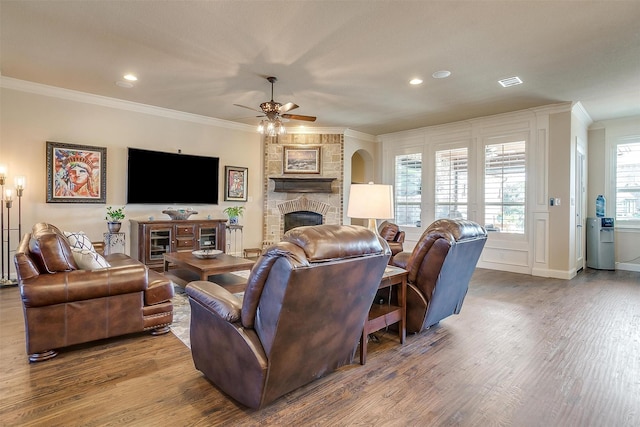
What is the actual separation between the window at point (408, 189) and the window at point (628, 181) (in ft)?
11.1

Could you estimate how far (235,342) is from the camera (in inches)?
69.4

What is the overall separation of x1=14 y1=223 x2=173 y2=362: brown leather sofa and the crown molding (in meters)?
2.94

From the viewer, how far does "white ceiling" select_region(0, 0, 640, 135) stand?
279cm

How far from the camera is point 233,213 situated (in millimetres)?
6168

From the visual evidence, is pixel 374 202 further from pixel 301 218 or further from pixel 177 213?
pixel 301 218

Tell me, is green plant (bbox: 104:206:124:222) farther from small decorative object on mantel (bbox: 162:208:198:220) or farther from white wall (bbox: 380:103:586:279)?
white wall (bbox: 380:103:586:279)

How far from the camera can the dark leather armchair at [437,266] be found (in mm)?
2621

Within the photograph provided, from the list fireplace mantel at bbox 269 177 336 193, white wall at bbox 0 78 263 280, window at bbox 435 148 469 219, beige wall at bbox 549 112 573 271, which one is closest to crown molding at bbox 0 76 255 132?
white wall at bbox 0 78 263 280

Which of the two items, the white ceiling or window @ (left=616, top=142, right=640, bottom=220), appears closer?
the white ceiling

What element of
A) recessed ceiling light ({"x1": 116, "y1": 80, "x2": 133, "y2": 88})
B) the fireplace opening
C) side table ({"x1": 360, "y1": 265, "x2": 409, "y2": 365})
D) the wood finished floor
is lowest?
the wood finished floor

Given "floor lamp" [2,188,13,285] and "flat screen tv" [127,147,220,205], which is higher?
"flat screen tv" [127,147,220,205]

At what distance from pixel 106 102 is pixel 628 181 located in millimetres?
8742

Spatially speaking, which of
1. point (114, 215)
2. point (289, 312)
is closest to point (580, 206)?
point (289, 312)

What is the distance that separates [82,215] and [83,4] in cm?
328
